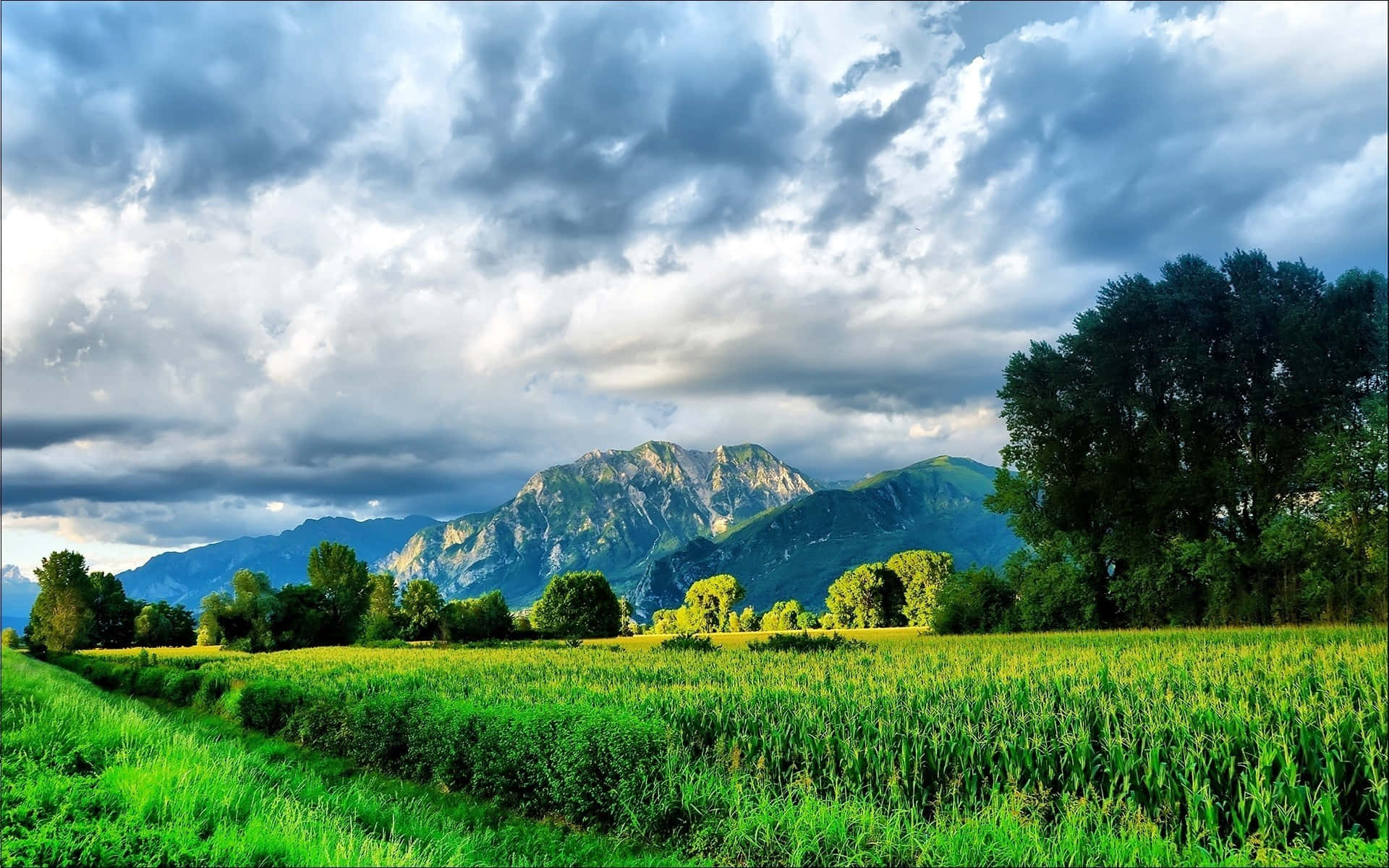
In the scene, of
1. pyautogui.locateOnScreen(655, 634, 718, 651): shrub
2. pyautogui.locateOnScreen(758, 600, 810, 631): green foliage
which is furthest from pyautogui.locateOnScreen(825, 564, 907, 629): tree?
pyautogui.locateOnScreen(655, 634, 718, 651): shrub

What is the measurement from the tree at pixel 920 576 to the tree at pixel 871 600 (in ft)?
5.03

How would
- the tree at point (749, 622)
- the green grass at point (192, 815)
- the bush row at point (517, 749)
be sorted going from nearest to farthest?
the green grass at point (192, 815) < the bush row at point (517, 749) < the tree at point (749, 622)

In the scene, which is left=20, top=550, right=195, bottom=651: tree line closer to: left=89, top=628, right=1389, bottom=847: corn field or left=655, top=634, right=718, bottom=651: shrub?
left=655, top=634, right=718, bottom=651: shrub

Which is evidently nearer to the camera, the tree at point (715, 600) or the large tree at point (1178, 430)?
the large tree at point (1178, 430)

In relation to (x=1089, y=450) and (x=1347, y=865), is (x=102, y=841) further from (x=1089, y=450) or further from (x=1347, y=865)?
(x=1089, y=450)

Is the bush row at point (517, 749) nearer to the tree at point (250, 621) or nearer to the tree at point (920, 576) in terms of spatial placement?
the tree at point (250, 621)

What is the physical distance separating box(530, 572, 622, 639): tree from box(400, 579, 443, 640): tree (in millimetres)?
12916

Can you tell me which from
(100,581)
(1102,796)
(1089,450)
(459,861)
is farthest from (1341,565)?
(100,581)

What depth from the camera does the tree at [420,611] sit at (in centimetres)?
8706

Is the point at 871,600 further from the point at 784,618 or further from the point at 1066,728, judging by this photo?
the point at 1066,728

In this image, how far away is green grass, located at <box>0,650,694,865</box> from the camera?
670 centimetres

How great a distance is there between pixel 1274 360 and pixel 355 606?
8552 centimetres

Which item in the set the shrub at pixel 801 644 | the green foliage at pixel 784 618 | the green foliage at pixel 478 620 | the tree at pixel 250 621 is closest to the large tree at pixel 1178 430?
the shrub at pixel 801 644

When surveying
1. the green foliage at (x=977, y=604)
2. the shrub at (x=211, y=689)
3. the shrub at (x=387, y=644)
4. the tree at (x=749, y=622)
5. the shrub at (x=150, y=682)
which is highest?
the green foliage at (x=977, y=604)
